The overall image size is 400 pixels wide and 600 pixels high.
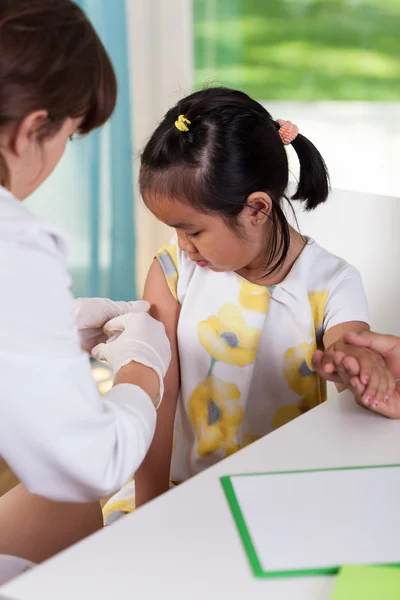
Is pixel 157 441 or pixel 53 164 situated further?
pixel 157 441

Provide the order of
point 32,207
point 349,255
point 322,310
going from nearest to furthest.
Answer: point 322,310
point 349,255
point 32,207

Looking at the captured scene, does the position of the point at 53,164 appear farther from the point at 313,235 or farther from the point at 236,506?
the point at 313,235

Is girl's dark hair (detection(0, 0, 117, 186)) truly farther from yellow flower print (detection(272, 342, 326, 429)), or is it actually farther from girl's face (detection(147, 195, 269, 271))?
yellow flower print (detection(272, 342, 326, 429))

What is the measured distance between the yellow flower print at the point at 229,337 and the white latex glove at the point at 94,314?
0.12 metres

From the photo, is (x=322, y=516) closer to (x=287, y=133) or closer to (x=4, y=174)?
(x=4, y=174)

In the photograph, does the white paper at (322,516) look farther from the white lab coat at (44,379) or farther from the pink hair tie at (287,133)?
the pink hair tie at (287,133)

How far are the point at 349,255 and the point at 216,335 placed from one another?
13.7 inches

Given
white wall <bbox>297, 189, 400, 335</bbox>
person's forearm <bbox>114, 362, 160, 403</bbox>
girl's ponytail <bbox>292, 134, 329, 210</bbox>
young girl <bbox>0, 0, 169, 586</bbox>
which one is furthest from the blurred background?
young girl <bbox>0, 0, 169, 586</bbox>

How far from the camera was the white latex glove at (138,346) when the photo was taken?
4.09 ft

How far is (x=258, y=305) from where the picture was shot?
4.93ft

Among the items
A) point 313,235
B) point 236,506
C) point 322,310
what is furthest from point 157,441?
point 236,506

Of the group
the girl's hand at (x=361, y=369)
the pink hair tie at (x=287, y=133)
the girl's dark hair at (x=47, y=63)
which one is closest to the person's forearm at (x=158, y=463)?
the girl's hand at (x=361, y=369)

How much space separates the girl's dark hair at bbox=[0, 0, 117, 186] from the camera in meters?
0.85

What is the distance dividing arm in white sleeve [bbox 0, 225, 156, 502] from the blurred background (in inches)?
82.6
